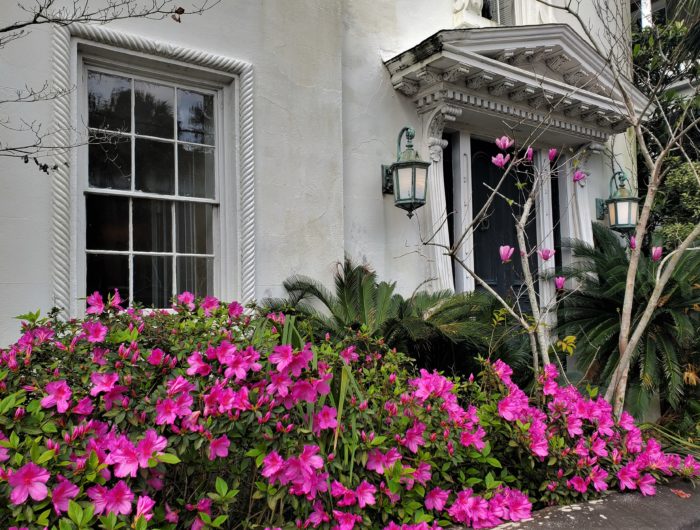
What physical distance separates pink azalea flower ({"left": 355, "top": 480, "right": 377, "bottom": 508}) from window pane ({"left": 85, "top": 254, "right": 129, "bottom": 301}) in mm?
2522

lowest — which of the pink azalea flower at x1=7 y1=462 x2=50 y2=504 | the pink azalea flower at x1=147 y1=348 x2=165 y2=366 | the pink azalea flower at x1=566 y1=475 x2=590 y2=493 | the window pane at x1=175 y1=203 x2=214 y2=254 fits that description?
the pink azalea flower at x1=566 y1=475 x2=590 y2=493

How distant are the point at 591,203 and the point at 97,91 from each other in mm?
5906

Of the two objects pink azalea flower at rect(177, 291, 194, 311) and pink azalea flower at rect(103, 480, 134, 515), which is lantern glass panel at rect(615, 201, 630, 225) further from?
pink azalea flower at rect(103, 480, 134, 515)

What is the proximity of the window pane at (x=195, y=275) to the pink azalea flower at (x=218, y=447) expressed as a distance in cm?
250

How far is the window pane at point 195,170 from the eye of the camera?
174 inches

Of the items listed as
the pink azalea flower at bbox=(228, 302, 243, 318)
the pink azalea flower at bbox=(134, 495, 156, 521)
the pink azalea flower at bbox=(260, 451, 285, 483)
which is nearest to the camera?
Result: the pink azalea flower at bbox=(134, 495, 156, 521)

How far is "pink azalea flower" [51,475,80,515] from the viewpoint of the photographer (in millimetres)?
1772

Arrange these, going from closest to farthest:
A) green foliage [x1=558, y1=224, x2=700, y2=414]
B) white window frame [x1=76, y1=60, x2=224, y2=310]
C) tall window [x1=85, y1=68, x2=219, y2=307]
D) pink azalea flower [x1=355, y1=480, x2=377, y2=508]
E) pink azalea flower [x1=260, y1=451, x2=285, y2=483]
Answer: pink azalea flower [x1=260, y1=451, x2=285, y2=483]
pink azalea flower [x1=355, y1=480, x2=377, y2=508]
white window frame [x1=76, y1=60, x2=224, y2=310]
tall window [x1=85, y1=68, x2=219, y2=307]
green foliage [x1=558, y1=224, x2=700, y2=414]

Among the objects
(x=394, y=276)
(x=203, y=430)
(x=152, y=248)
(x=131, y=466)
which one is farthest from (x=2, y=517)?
(x=394, y=276)

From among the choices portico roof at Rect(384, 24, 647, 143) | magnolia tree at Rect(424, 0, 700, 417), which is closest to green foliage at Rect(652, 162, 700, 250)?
magnolia tree at Rect(424, 0, 700, 417)

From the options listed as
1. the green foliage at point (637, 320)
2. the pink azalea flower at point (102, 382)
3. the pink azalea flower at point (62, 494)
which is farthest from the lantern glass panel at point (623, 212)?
the pink azalea flower at point (62, 494)

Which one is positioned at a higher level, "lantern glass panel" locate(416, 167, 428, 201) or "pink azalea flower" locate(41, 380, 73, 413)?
"lantern glass panel" locate(416, 167, 428, 201)

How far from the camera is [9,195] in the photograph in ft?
11.7

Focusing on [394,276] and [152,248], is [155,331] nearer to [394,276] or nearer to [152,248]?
[152,248]
